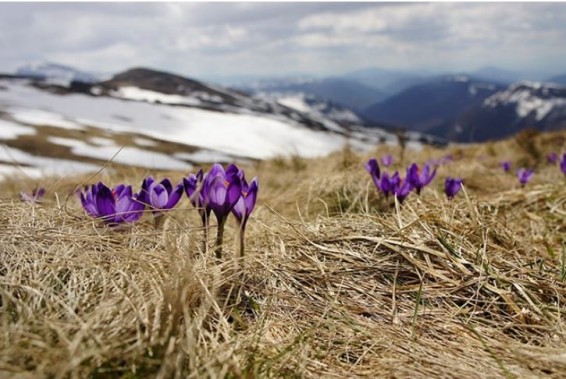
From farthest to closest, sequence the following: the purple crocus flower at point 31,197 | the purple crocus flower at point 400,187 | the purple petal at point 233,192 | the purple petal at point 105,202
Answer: the purple crocus flower at point 400,187, the purple crocus flower at point 31,197, the purple petal at point 105,202, the purple petal at point 233,192

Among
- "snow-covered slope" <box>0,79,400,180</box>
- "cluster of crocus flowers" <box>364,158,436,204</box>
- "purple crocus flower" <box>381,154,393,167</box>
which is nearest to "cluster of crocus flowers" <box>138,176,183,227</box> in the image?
"cluster of crocus flowers" <box>364,158,436,204</box>

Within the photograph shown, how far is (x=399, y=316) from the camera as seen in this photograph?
6.61ft

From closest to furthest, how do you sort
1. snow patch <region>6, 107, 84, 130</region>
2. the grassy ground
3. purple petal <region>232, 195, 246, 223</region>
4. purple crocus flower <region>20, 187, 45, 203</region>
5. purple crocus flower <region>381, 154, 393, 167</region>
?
the grassy ground → purple petal <region>232, 195, 246, 223</region> → purple crocus flower <region>20, 187, 45, 203</region> → purple crocus flower <region>381, 154, 393, 167</region> → snow patch <region>6, 107, 84, 130</region>

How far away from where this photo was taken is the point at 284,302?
206 centimetres

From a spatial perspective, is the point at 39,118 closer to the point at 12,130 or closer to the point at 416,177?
the point at 12,130

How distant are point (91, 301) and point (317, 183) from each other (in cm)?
362

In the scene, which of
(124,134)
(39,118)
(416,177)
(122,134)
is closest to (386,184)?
(416,177)

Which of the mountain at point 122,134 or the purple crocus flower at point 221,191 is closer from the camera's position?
the purple crocus flower at point 221,191

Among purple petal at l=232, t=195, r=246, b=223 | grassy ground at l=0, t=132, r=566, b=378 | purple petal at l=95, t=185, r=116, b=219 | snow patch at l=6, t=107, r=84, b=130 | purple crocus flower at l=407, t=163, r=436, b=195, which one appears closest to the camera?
grassy ground at l=0, t=132, r=566, b=378

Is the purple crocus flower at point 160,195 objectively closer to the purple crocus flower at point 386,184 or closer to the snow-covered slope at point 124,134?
the purple crocus flower at point 386,184

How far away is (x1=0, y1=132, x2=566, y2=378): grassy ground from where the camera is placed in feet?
4.74

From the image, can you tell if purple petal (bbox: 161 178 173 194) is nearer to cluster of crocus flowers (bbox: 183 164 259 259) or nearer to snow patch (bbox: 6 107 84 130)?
cluster of crocus flowers (bbox: 183 164 259 259)

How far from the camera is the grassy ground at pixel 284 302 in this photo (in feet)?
4.74

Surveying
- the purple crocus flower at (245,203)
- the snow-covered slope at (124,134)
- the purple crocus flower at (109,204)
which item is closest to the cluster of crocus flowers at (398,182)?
the purple crocus flower at (245,203)
